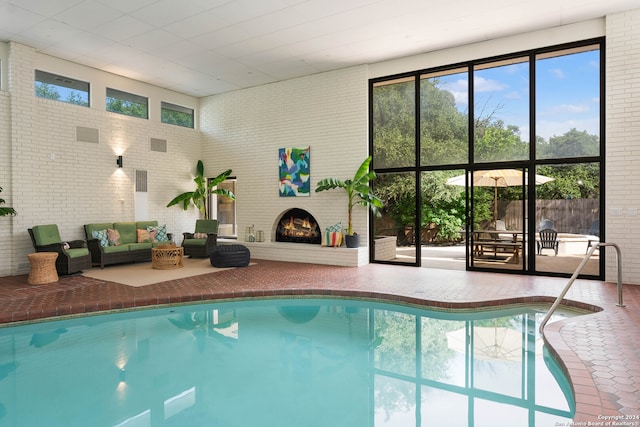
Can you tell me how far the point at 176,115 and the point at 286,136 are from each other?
3402 mm

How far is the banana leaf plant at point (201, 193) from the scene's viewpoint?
35.2 ft

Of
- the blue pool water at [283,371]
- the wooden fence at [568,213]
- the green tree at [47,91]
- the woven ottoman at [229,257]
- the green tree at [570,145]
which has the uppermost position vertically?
the green tree at [47,91]

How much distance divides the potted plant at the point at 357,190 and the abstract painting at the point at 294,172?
788 mm

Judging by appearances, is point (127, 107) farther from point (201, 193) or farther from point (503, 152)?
point (503, 152)

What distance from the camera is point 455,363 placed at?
3941 millimetres

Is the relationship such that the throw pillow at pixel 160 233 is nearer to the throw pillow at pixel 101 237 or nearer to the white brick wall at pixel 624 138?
the throw pillow at pixel 101 237

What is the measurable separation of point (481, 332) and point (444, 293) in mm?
1369

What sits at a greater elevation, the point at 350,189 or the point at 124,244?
the point at 350,189

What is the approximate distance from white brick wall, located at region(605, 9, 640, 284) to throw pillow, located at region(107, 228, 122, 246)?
9.54m

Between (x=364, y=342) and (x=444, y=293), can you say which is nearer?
(x=364, y=342)

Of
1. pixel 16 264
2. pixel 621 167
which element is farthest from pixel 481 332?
pixel 16 264

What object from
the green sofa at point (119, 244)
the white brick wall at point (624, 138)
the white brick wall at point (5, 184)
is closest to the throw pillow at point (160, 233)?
the green sofa at point (119, 244)

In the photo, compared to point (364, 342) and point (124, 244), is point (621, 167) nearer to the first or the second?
point (364, 342)

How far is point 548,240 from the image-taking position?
24.7 feet
